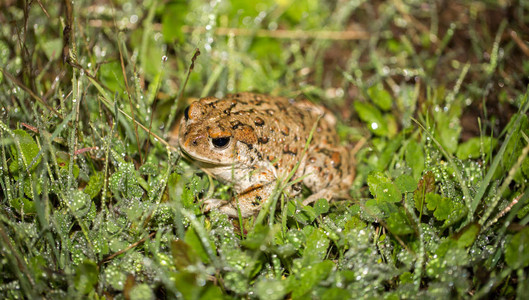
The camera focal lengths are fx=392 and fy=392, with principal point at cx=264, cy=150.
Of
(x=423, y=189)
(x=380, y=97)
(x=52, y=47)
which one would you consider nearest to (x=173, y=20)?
(x=52, y=47)

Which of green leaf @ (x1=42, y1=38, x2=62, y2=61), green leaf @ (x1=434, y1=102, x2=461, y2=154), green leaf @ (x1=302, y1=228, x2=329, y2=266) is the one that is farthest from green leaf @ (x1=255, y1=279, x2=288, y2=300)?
green leaf @ (x1=42, y1=38, x2=62, y2=61)

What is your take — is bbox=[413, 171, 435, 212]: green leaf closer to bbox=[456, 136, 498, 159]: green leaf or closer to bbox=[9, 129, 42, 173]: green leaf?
bbox=[456, 136, 498, 159]: green leaf

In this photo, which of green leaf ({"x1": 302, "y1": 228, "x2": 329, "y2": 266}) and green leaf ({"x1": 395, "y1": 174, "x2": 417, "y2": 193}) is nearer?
green leaf ({"x1": 302, "y1": 228, "x2": 329, "y2": 266})

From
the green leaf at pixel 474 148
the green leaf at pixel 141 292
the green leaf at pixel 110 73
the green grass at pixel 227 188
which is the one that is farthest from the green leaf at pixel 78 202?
the green leaf at pixel 474 148

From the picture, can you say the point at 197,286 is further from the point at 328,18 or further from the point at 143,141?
the point at 328,18

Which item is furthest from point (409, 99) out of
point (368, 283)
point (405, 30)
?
point (368, 283)

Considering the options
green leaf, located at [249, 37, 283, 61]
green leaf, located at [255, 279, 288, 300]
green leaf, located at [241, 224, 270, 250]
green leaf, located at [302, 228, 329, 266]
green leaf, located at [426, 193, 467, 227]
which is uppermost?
green leaf, located at [249, 37, 283, 61]

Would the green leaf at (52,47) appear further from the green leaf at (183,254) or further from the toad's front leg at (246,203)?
the green leaf at (183,254)

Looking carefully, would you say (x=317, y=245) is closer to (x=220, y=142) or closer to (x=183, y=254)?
(x=183, y=254)
